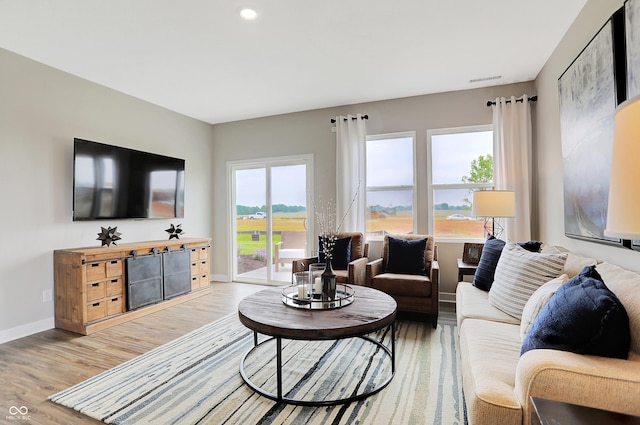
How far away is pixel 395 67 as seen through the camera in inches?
136

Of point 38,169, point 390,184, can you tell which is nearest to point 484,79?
point 390,184

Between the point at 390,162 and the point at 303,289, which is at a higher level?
the point at 390,162

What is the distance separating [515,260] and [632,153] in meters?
1.82

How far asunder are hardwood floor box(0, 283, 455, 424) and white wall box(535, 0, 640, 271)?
1.41 m

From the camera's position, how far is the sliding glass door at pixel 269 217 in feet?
16.6

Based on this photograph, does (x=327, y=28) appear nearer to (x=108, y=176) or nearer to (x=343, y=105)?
(x=343, y=105)

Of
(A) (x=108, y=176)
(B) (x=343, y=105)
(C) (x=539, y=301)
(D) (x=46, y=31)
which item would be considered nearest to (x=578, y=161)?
(C) (x=539, y=301)

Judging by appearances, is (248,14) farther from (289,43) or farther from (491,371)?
(491,371)

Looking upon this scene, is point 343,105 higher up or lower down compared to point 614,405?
higher up

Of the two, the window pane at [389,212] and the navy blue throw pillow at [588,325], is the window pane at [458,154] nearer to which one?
the window pane at [389,212]

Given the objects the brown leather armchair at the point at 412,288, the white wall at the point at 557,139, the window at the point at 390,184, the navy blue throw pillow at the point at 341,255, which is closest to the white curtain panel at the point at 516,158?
the white wall at the point at 557,139

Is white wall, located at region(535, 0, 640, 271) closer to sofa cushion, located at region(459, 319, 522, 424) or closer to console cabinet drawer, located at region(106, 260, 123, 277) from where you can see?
sofa cushion, located at region(459, 319, 522, 424)

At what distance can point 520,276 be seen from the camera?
6.85 feet

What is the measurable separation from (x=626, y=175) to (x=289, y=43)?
289cm
